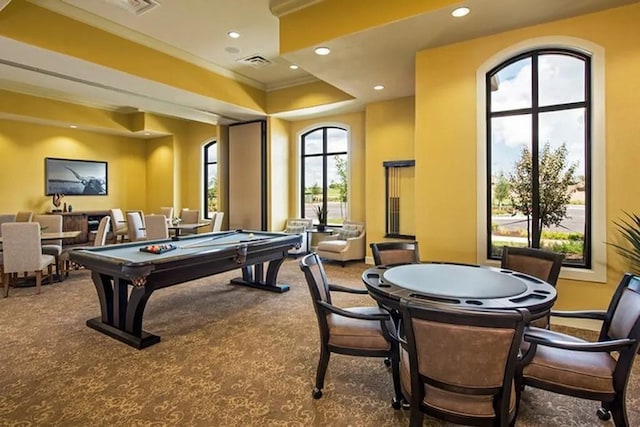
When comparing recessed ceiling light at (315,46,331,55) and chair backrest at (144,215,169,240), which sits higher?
recessed ceiling light at (315,46,331,55)

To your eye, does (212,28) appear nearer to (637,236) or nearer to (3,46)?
(3,46)

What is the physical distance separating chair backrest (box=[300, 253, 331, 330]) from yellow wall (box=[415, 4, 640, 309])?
A: 7.84 ft

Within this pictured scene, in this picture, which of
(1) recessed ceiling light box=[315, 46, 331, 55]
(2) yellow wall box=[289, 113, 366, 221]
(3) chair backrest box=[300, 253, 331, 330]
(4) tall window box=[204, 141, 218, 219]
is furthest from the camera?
(4) tall window box=[204, 141, 218, 219]

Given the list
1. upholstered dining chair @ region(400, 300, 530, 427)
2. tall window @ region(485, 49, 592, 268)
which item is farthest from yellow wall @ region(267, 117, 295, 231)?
upholstered dining chair @ region(400, 300, 530, 427)

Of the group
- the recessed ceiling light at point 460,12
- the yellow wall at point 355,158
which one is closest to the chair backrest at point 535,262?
the recessed ceiling light at point 460,12

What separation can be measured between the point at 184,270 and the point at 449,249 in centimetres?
323

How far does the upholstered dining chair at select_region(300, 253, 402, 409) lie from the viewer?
7.68 ft

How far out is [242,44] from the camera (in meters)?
5.74

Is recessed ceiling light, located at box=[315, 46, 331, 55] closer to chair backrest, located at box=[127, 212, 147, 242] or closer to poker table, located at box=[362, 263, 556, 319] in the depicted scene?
poker table, located at box=[362, 263, 556, 319]

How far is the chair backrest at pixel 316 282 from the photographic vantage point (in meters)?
2.45

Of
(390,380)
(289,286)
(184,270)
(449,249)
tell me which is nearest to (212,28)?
(184,270)

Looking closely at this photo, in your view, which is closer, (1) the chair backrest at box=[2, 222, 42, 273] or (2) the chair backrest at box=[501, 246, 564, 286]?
(2) the chair backrest at box=[501, 246, 564, 286]

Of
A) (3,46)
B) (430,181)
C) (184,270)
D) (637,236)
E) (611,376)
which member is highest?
(3,46)

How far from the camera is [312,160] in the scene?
8742 millimetres
